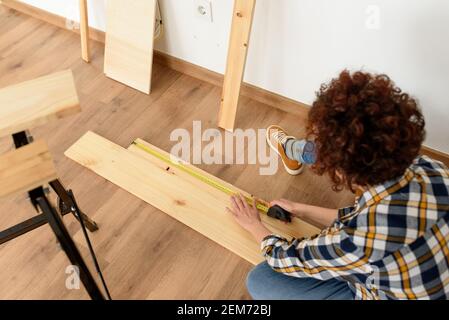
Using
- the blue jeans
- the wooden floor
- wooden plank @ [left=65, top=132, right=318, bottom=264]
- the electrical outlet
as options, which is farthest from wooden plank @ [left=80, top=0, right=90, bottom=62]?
the blue jeans

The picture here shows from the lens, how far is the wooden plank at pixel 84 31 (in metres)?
2.10

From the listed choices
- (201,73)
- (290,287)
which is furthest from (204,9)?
(290,287)

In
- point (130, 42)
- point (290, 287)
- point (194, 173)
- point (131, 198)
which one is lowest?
point (131, 198)

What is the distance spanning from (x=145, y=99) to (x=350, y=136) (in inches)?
54.8

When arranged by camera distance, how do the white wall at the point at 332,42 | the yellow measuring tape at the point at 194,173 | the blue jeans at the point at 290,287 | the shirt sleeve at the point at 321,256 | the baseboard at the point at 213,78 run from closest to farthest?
the shirt sleeve at the point at 321,256 → the blue jeans at the point at 290,287 → the white wall at the point at 332,42 → the yellow measuring tape at the point at 194,173 → the baseboard at the point at 213,78

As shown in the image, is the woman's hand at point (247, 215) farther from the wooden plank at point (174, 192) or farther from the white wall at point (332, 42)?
the white wall at point (332, 42)

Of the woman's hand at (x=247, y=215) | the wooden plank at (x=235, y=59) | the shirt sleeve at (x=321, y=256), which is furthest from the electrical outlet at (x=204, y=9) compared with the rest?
the shirt sleeve at (x=321, y=256)

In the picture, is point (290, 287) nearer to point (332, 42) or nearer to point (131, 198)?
point (131, 198)

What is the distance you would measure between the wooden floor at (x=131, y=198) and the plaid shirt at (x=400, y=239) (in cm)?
60

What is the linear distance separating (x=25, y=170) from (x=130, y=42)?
4.46ft

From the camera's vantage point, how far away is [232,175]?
1.78m

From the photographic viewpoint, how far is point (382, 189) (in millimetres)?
926

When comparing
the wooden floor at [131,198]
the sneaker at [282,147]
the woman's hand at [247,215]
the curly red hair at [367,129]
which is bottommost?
the wooden floor at [131,198]

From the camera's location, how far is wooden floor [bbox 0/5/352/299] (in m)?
1.49
